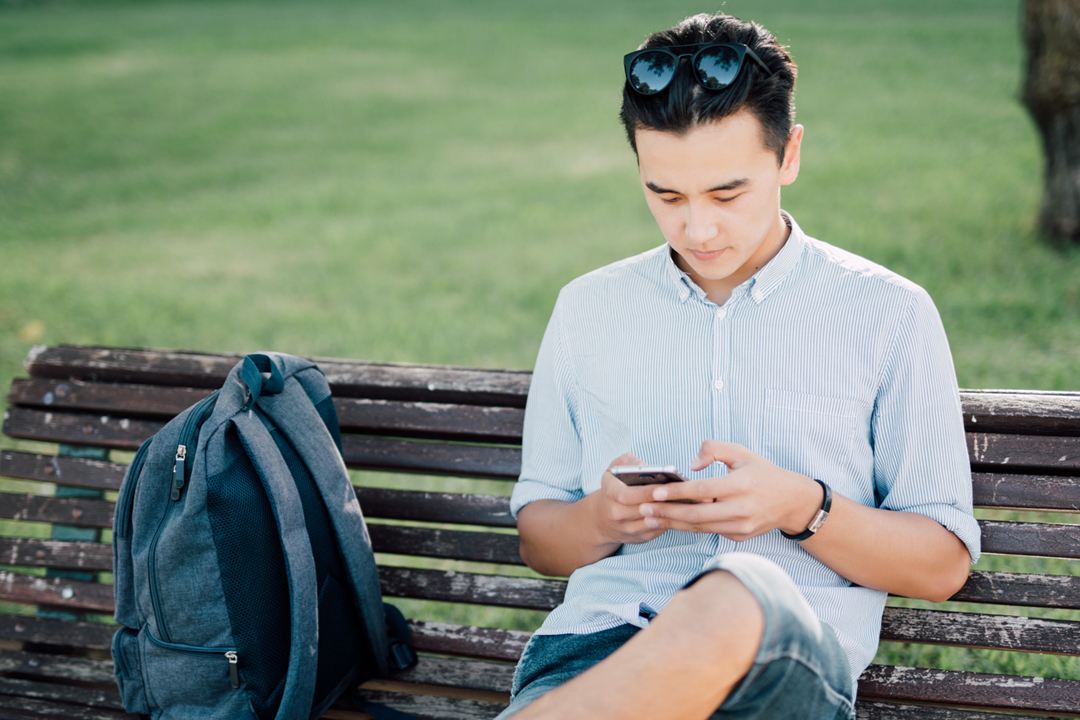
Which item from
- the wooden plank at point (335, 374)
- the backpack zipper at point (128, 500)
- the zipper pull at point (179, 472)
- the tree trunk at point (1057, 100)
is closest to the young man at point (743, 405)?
the wooden plank at point (335, 374)

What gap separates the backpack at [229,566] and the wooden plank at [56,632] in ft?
1.86

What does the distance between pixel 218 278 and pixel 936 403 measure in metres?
6.15

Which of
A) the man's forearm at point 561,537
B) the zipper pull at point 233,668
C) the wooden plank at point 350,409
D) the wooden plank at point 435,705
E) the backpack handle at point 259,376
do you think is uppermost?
the backpack handle at point 259,376

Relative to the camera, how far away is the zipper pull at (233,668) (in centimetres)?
216

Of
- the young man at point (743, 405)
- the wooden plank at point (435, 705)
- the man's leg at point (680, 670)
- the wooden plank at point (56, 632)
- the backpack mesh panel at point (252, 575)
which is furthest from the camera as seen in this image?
the wooden plank at point (56, 632)

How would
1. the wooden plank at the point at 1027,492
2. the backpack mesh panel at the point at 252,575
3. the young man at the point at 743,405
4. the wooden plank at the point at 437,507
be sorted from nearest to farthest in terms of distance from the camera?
the young man at the point at 743,405, the backpack mesh panel at the point at 252,575, the wooden plank at the point at 1027,492, the wooden plank at the point at 437,507

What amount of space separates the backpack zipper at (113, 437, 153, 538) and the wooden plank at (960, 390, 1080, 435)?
2148 millimetres

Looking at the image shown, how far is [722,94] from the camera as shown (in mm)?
1961

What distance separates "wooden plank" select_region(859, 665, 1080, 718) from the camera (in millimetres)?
2164

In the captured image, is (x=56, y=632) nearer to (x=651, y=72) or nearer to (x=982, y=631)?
(x=651, y=72)

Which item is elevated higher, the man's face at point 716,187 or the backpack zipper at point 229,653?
the man's face at point 716,187

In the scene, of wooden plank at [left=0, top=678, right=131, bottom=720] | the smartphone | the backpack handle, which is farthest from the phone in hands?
wooden plank at [left=0, top=678, right=131, bottom=720]

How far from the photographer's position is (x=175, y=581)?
7.08ft

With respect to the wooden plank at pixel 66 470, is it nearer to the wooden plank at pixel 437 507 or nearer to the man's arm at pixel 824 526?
the wooden plank at pixel 437 507
